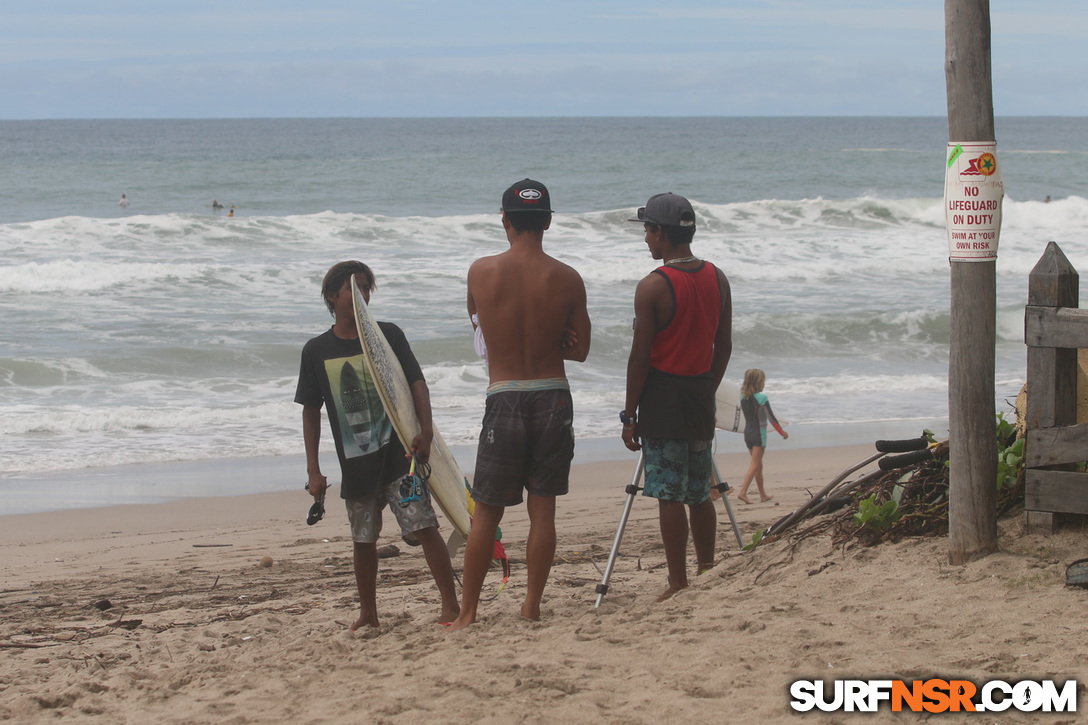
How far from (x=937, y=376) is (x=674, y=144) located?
2926 inches

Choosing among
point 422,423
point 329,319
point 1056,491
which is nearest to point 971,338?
point 1056,491

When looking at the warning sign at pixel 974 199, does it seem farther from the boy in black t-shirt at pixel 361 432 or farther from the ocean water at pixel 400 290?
the ocean water at pixel 400 290

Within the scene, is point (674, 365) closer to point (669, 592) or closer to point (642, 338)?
point (642, 338)

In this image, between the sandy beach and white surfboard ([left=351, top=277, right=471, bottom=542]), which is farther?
white surfboard ([left=351, top=277, right=471, bottom=542])

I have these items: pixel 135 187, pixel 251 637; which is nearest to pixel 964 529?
pixel 251 637

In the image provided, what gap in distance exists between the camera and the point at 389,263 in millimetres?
23438

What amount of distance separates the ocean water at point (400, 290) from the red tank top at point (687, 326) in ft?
20.5

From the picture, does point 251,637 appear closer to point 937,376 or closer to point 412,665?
point 412,665

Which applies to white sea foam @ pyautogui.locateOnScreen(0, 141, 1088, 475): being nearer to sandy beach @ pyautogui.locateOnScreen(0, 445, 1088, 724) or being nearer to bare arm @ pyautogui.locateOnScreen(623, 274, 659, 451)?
sandy beach @ pyautogui.locateOnScreen(0, 445, 1088, 724)

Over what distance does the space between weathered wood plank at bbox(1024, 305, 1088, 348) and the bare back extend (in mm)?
1743

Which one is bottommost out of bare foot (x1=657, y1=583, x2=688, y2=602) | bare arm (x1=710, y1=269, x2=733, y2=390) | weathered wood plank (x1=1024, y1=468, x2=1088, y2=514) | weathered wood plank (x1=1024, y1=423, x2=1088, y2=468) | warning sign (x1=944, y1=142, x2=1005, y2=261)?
bare foot (x1=657, y1=583, x2=688, y2=602)

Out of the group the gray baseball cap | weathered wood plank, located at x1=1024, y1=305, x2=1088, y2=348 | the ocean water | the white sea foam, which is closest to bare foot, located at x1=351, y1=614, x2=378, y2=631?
the gray baseball cap

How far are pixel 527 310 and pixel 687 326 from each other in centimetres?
71

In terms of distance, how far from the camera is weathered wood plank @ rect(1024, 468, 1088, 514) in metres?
3.97
